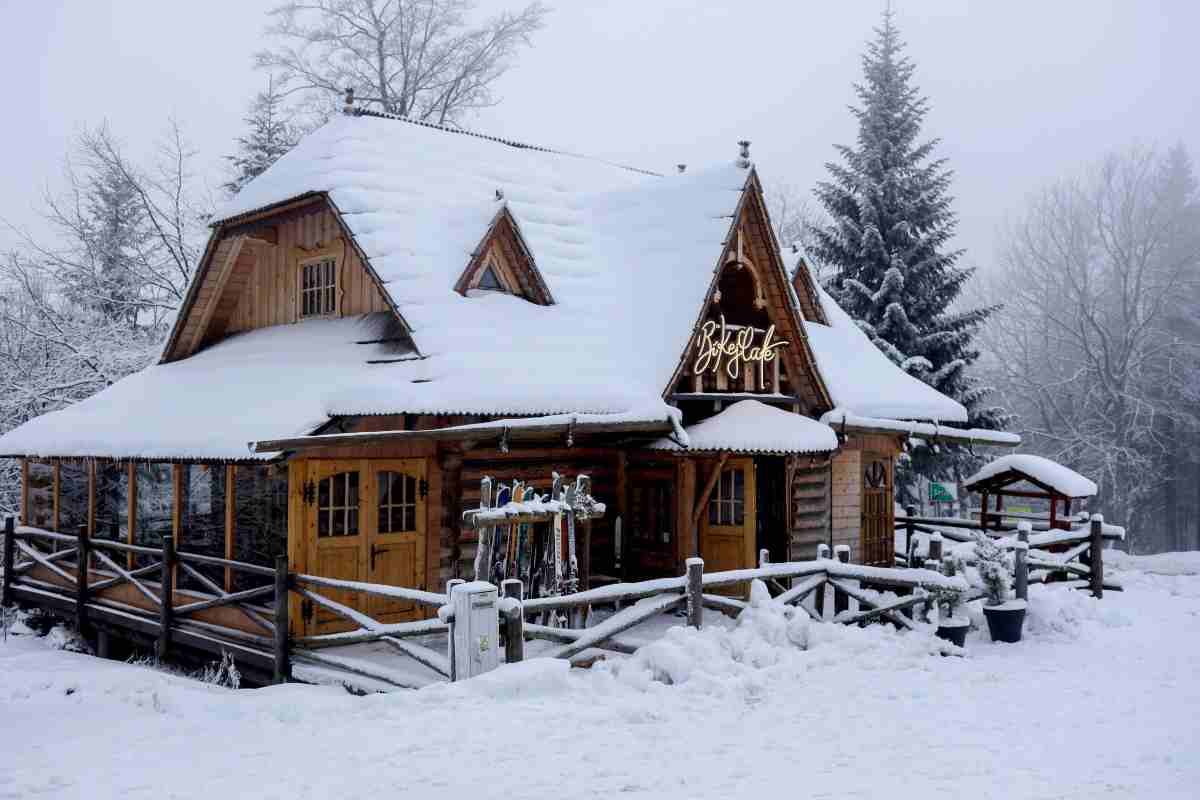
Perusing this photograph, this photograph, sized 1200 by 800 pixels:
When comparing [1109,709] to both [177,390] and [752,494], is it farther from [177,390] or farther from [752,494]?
[177,390]

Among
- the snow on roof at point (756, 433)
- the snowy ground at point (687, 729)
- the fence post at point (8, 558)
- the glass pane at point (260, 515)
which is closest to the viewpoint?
the snowy ground at point (687, 729)

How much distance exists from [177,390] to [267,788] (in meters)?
11.1

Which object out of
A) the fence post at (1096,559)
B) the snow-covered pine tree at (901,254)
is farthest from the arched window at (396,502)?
the snow-covered pine tree at (901,254)

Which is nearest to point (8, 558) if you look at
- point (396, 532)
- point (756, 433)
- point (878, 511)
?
point (396, 532)

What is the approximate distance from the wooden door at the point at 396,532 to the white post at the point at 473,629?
13.7ft

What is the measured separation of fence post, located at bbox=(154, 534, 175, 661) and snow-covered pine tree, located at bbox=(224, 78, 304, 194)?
1776cm

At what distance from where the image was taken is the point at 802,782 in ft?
23.0

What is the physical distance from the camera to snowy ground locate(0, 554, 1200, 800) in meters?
6.92

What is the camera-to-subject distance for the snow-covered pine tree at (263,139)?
94.9ft

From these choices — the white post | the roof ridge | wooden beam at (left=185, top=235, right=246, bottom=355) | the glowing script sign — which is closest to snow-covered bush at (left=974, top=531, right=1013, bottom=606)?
the glowing script sign

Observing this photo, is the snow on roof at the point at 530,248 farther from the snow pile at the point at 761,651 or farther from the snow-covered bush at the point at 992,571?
the snow-covered bush at the point at 992,571

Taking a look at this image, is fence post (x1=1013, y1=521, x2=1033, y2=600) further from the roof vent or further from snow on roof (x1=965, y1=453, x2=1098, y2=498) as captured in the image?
the roof vent

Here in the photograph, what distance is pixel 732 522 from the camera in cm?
1578

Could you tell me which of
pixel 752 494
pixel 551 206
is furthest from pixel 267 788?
pixel 551 206
